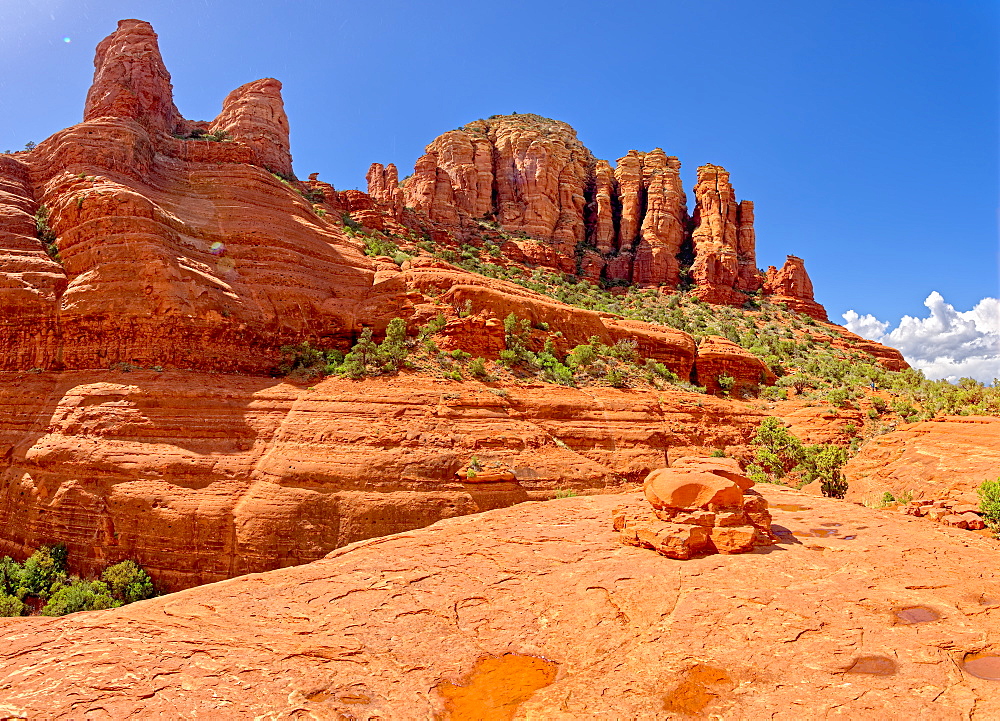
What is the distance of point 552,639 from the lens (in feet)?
24.4

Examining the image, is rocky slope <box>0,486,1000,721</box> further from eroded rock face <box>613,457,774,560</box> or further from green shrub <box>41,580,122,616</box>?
green shrub <box>41,580,122,616</box>

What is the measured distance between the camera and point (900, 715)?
16.8ft

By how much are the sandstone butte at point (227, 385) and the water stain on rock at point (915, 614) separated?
1060 cm

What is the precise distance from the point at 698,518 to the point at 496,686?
19.4 ft

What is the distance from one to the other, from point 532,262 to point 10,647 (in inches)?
1934

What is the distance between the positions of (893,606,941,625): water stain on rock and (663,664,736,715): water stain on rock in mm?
3241

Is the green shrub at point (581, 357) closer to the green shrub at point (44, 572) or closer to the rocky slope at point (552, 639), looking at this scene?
the rocky slope at point (552, 639)

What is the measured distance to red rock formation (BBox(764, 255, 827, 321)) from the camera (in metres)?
56.0

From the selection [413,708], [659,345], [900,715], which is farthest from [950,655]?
[659,345]

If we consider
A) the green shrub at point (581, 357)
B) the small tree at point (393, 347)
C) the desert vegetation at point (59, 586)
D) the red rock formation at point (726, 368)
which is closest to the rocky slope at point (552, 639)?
the desert vegetation at point (59, 586)

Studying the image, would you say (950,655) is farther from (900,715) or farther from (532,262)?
(532,262)

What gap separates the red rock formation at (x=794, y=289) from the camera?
56000 mm

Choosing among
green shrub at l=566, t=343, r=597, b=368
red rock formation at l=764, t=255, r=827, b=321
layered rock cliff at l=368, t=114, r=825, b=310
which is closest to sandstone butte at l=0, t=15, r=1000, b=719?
green shrub at l=566, t=343, r=597, b=368

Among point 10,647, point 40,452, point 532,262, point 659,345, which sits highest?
point 532,262
